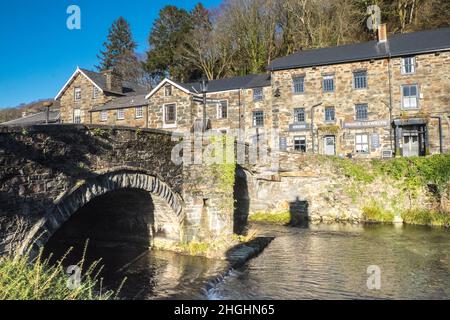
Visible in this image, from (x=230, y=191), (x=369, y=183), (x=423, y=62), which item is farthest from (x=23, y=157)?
(x=423, y=62)

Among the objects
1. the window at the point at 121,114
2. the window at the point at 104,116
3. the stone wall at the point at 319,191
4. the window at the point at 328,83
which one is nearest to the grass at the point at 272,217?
the stone wall at the point at 319,191

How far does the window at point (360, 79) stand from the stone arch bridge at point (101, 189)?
1980 cm

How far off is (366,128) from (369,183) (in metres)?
9.19

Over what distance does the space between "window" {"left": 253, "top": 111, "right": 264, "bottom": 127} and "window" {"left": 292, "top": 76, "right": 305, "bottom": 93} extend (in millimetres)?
3678

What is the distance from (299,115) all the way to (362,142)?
5601 millimetres

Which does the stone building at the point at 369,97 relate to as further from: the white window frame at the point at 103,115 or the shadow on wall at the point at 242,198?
the white window frame at the point at 103,115

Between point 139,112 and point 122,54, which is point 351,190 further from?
point 122,54

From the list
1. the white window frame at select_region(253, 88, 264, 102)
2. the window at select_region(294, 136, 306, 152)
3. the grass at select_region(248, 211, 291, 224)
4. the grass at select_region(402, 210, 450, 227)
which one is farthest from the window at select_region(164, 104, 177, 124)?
the grass at select_region(402, 210, 450, 227)

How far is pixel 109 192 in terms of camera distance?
1240 cm

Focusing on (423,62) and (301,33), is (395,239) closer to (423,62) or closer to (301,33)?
(423,62)

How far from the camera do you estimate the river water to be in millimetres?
10273

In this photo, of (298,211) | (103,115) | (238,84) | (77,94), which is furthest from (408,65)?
(77,94)

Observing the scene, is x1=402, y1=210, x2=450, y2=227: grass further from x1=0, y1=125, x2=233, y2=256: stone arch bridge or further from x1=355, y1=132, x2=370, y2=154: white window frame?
x1=0, y1=125, x2=233, y2=256: stone arch bridge

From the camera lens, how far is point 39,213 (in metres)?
8.51
